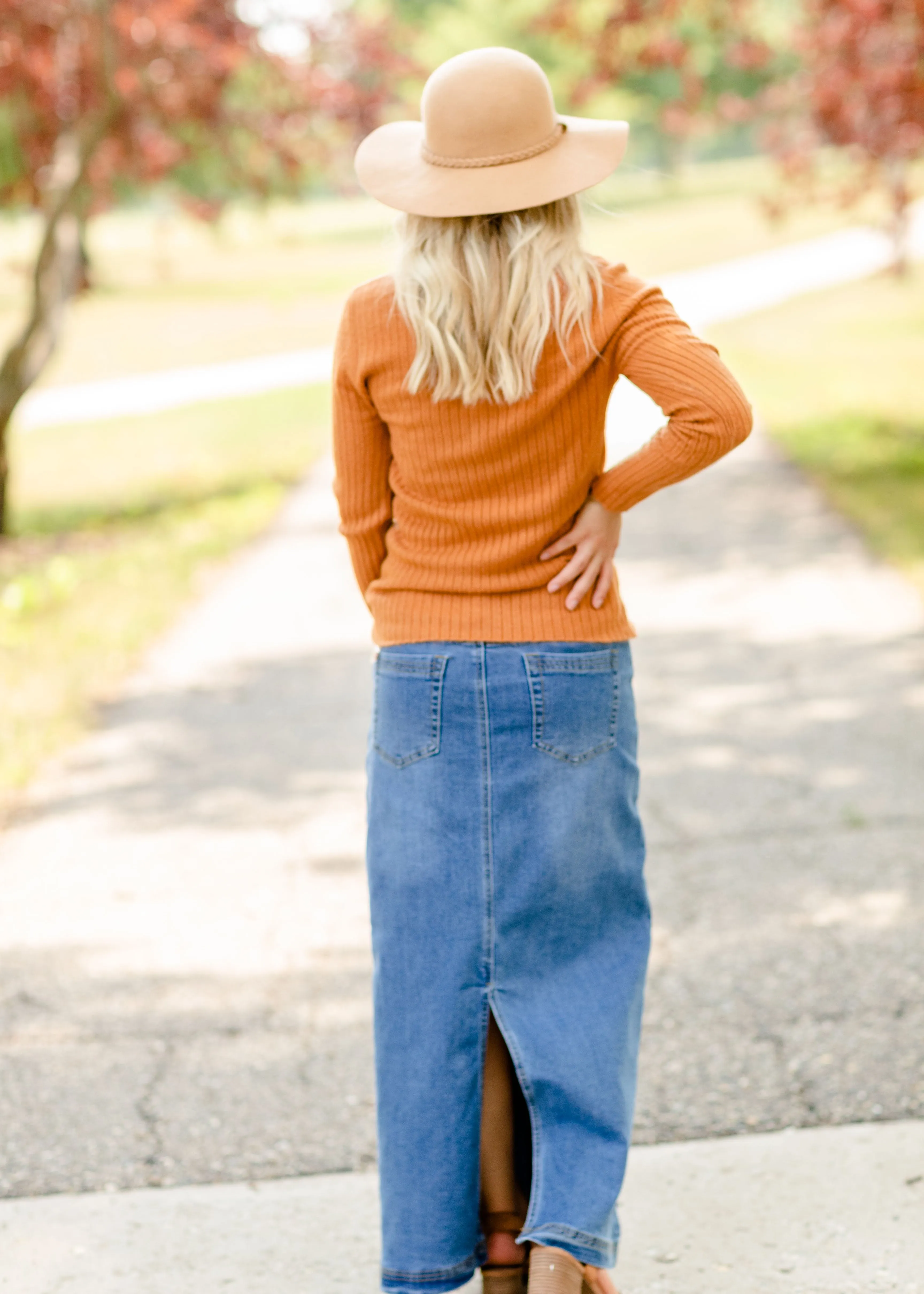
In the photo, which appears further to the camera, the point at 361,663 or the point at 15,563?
the point at 15,563

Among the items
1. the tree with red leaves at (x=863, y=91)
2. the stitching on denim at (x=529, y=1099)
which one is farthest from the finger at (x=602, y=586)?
the tree with red leaves at (x=863, y=91)

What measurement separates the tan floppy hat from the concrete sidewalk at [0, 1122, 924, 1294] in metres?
1.75

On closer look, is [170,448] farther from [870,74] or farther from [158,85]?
[870,74]

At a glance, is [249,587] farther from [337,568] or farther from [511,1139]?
[511,1139]

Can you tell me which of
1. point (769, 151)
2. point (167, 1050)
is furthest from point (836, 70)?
point (167, 1050)

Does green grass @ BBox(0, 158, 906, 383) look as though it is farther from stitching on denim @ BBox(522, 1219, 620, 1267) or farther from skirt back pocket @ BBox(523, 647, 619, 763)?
stitching on denim @ BBox(522, 1219, 620, 1267)

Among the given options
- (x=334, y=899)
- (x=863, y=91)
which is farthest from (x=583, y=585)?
(x=863, y=91)

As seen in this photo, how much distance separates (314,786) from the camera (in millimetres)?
5199

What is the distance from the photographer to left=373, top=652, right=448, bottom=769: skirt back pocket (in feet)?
7.65

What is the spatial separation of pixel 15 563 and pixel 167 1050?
6.39 metres

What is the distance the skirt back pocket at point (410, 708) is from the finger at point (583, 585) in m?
0.21

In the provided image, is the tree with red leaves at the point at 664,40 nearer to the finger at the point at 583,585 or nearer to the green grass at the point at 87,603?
the green grass at the point at 87,603

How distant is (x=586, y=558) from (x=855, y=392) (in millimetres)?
13027

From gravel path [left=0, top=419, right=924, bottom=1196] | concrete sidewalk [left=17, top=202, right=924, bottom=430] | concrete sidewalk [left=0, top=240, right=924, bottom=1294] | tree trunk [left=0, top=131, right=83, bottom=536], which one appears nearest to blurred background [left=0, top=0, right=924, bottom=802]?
tree trunk [left=0, top=131, right=83, bottom=536]
